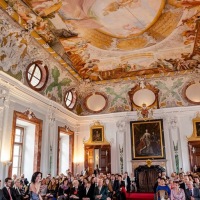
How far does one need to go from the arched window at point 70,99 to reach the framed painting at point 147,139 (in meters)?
4.92

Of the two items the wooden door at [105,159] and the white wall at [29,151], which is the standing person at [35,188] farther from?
the wooden door at [105,159]

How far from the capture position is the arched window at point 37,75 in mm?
14031

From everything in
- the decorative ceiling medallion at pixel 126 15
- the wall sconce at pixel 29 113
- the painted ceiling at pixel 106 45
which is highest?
the decorative ceiling medallion at pixel 126 15

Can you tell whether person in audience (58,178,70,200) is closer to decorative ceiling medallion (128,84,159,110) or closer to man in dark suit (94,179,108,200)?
man in dark suit (94,179,108,200)

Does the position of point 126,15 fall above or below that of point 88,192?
above

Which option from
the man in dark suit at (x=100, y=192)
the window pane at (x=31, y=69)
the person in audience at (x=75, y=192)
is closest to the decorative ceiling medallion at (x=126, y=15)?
the window pane at (x=31, y=69)

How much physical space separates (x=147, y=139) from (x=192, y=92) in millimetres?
4717

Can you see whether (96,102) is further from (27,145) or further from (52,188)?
(52,188)

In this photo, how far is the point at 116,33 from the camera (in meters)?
13.9

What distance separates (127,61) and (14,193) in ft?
36.8

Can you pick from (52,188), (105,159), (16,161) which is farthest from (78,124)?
(52,188)

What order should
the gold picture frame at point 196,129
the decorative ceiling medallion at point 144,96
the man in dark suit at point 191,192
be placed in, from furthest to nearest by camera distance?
1. the decorative ceiling medallion at point 144,96
2. the gold picture frame at point 196,129
3. the man in dark suit at point 191,192

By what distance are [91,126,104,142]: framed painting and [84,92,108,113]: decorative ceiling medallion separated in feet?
4.55

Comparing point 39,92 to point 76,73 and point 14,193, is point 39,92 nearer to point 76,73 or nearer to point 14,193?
point 76,73
